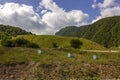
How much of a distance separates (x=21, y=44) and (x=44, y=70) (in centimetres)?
4306

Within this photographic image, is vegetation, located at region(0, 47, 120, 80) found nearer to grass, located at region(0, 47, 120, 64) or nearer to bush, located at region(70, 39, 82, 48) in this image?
grass, located at region(0, 47, 120, 64)

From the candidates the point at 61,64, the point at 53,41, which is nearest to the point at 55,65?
the point at 61,64

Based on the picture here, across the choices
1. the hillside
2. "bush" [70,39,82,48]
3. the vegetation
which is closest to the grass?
the vegetation

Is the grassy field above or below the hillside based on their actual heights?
below

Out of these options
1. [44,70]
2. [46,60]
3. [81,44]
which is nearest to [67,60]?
[46,60]

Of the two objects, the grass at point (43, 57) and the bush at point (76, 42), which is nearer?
the grass at point (43, 57)

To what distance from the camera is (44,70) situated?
57.8 m

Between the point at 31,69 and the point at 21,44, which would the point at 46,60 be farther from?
the point at 21,44

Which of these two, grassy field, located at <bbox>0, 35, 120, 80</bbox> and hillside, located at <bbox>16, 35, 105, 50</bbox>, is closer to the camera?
grassy field, located at <bbox>0, 35, 120, 80</bbox>

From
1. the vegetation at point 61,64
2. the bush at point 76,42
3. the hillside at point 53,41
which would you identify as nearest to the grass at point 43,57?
the vegetation at point 61,64

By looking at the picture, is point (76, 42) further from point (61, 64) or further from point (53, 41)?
point (61, 64)

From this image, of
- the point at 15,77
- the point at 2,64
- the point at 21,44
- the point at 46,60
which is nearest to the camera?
the point at 15,77

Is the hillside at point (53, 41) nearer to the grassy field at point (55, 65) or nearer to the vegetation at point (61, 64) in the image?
the grassy field at point (55, 65)

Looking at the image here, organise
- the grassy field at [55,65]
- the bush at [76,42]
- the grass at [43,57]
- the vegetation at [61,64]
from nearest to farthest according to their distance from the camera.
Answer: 1. the grassy field at [55,65]
2. the vegetation at [61,64]
3. the grass at [43,57]
4. the bush at [76,42]
